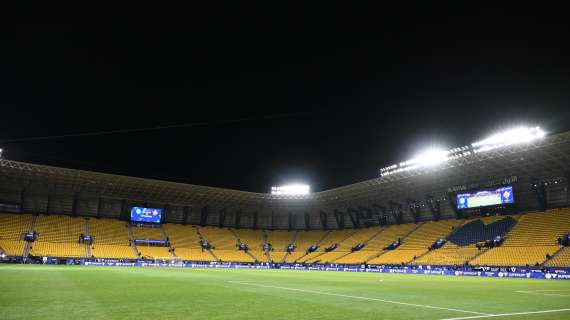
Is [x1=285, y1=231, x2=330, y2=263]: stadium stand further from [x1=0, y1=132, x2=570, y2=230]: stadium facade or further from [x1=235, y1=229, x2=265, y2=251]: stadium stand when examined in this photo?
[x1=235, y1=229, x2=265, y2=251]: stadium stand

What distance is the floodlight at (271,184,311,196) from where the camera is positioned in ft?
→ 249

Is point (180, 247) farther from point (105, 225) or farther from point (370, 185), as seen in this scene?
point (370, 185)

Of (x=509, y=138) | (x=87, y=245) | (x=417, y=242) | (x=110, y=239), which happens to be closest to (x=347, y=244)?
(x=417, y=242)

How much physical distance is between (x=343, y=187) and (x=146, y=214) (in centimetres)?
3579

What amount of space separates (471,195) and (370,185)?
14.8 meters

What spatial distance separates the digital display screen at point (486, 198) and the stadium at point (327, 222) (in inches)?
6.0

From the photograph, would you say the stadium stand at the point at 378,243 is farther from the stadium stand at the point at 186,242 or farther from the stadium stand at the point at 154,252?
the stadium stand at the point at 154,252

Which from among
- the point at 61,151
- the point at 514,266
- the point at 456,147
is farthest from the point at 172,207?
the point at 514,266

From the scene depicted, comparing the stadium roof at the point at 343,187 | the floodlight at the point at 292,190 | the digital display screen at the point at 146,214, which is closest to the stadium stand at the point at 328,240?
the digital display screen at the point at 146,214

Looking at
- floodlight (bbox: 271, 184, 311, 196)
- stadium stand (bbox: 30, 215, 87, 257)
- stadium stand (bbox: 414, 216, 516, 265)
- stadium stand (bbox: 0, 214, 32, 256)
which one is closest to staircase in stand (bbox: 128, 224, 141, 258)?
stadium stand (bbox: 30, 215, 87, 257)

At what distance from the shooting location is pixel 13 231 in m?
58.4

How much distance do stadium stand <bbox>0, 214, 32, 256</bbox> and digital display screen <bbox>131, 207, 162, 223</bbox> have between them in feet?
52.1

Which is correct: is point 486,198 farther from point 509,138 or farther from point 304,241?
point 304,241

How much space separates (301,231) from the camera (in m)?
85.8
